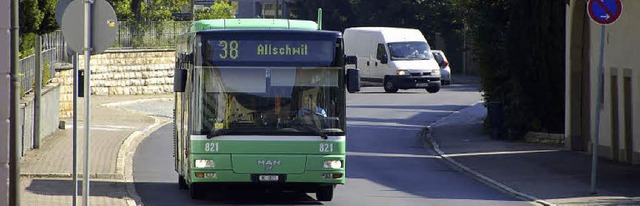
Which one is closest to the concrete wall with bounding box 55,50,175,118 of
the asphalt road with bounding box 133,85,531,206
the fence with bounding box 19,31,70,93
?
the fence with bounding box 19,31,70,93

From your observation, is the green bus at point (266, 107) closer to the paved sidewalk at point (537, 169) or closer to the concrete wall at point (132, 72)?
the paved sidewalk at point (537, 169)

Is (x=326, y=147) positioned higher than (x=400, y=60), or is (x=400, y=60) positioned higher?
(x=400, y=60)

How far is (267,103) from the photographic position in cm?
1775

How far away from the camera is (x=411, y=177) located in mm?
23078

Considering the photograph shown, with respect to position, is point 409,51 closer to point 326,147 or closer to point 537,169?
point 537,169

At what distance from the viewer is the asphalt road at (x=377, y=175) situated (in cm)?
1917

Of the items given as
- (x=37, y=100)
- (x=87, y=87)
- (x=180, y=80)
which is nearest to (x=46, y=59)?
(x=37, y=100)

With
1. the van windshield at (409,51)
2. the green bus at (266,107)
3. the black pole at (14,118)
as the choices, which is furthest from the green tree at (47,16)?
the van windshield at (409,51)

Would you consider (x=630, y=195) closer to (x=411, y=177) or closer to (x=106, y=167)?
(x=411, y=177)

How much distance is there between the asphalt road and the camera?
19172mm

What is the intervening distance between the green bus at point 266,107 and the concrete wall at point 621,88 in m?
8.42

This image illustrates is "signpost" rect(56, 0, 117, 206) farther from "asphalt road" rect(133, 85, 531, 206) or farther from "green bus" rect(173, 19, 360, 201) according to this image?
"asphalt road" rect(133, 85, 531, 206)

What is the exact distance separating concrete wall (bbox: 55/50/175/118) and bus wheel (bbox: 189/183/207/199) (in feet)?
83.2

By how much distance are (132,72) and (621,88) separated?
25578mm
